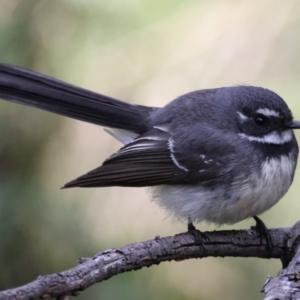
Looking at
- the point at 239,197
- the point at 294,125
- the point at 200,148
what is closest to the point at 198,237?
the point at 239,197

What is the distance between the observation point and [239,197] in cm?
302

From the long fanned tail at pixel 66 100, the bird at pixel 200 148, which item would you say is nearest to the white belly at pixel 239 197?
the bird at pixel 200 148

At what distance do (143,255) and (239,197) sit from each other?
0.80 m

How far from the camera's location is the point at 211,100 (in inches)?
139

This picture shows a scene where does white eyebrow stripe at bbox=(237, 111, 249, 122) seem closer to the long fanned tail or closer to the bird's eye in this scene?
the bird's eye

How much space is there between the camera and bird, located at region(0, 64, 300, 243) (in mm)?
3084

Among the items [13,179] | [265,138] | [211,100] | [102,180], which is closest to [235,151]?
[265,138]

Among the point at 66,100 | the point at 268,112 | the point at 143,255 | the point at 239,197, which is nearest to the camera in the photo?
the point at 143,255

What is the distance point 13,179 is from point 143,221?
932mm

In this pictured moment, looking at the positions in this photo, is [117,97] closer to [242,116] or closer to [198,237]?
[242,116]

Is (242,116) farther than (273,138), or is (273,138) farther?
(242,116)

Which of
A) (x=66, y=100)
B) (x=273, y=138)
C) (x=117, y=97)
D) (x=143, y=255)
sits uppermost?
(x=117, y=97)

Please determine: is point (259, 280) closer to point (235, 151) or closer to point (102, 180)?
point (235, 151)

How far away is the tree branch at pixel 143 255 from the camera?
188 cm
